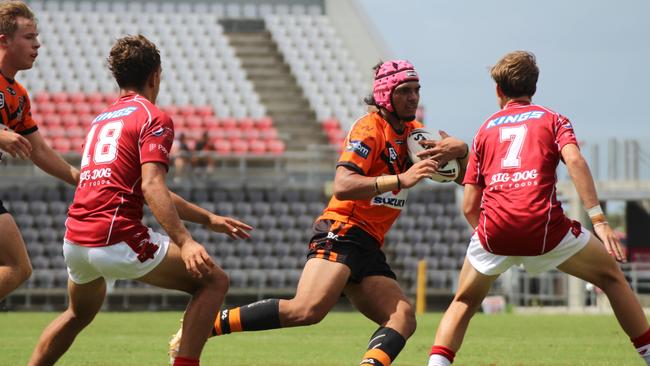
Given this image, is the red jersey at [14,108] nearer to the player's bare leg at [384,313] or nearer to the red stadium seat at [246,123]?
the player's bare leg at [384,313]

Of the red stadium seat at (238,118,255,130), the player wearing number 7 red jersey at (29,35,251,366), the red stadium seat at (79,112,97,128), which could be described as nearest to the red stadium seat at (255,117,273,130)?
the red stadium seat at (238,118,255,130)

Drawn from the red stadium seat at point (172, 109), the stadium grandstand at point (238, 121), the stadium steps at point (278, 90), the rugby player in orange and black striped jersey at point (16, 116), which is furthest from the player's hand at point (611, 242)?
the red stadium seat at point (172, 109)

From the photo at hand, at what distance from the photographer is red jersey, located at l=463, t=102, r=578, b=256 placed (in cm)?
711

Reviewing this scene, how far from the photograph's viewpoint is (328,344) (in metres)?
13.7

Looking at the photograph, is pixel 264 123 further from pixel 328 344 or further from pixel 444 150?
pixel 444 150

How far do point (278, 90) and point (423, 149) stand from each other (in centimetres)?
2659

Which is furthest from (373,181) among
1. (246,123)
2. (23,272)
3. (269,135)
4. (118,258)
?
(246,123)

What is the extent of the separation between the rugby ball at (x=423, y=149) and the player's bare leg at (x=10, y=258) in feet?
8.60

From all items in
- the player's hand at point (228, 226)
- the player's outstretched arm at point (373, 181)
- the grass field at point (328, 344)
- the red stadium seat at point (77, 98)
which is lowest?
the grass field at point (328, 344)

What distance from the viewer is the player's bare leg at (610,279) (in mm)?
7242

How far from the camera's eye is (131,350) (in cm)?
1258

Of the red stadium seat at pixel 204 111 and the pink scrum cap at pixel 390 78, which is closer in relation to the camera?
the pink scrum cap at pixel 390 78

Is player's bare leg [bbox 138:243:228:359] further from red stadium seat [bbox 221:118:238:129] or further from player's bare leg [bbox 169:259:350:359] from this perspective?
red stadium seat [bbox 221:118:238:129]

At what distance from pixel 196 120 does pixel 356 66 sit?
20.2 feet
